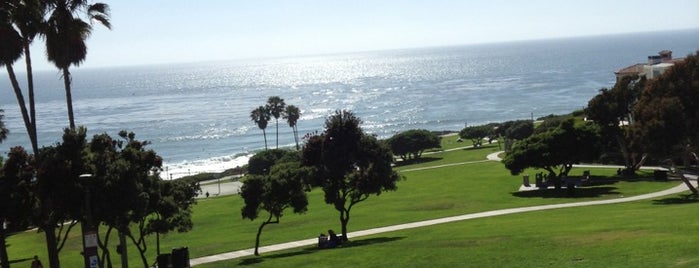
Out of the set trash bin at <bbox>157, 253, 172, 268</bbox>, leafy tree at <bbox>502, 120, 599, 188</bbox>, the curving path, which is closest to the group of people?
the curving path

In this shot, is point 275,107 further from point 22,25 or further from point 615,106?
point 22,25

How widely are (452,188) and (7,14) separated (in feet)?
126

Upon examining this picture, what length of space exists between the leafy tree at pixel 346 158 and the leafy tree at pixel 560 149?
72.9 feet

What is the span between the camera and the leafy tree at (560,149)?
56.1 meters

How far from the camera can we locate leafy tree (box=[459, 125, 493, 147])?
4039 inches

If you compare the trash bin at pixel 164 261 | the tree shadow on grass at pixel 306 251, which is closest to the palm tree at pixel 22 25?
the trash bin at pixel 164 261

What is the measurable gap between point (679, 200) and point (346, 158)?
63.2ft

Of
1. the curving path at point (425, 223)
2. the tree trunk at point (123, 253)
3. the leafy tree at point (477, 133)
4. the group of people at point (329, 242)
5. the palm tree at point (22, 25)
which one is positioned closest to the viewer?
the palm tree at point (22, 25)

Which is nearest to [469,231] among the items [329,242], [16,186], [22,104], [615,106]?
[329,242]

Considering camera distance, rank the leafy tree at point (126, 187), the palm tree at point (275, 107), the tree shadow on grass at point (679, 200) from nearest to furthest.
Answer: the leafy tree at point (126, 187), the tree shadow on grass at point (679, 200), the palm tree at point (275, 107)

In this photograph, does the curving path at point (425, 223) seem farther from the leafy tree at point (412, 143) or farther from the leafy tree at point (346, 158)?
the leafy tree at point (412, 143)

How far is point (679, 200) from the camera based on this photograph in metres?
41.8

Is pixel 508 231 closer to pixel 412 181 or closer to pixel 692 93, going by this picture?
pixel 692 93

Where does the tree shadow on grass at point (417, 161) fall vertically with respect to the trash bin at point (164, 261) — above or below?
below
